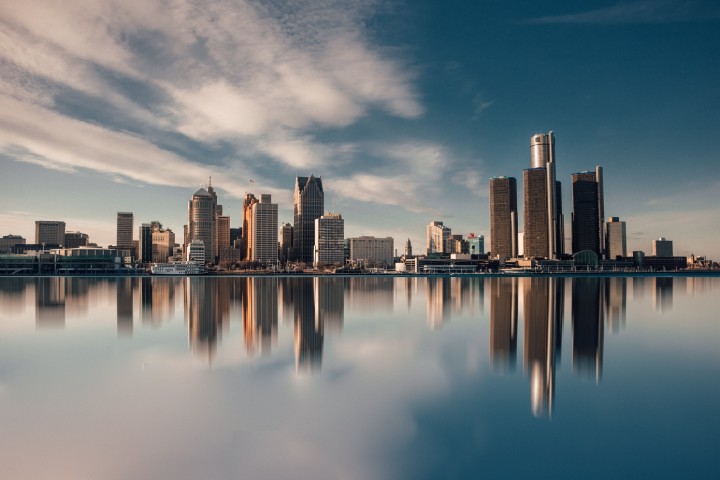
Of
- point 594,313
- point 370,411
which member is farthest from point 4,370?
point 594,313

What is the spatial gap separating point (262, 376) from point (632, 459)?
14349 mm

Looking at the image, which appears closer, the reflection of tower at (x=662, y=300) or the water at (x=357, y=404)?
the water at (x=357, y=404)

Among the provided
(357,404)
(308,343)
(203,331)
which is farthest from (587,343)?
(203,331)

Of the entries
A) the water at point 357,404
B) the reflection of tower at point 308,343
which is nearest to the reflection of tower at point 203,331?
the water at point 357,404

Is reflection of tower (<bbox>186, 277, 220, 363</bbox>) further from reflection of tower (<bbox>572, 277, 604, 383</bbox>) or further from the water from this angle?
reflection of tower (<bbox>572, 277, 604, 383</bbox>)

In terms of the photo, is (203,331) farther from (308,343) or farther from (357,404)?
(357,404)

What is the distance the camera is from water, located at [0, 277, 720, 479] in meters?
10.6

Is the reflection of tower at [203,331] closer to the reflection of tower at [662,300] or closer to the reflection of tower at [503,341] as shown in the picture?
the reflection of tower at [503,341]

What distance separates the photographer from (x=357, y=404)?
14.9 m

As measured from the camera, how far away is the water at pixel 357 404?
1057 cm

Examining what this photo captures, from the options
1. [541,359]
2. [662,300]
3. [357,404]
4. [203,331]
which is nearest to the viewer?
[357,404]

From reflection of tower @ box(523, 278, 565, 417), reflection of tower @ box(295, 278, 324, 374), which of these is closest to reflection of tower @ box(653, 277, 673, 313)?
reflection of tower @ box(523, 278, 565, 417)

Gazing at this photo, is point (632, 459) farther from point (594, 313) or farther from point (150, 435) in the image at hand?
Answer: point (594, 313)

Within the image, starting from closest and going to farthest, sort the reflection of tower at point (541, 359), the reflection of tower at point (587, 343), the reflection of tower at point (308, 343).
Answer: the reflection of tower at point (541, 359) → the reflection of tower at point (587, 343) → the reflection of tower at point (308, 343)
